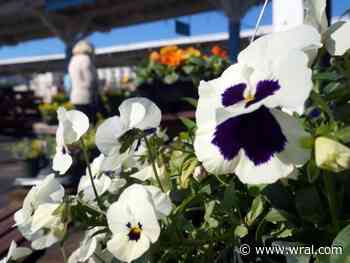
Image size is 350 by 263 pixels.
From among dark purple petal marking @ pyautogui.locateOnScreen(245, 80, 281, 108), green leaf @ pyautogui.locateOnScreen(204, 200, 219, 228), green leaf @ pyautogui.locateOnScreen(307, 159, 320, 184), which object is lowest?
green leaf @ pyautogui.locateOnScreen(204, 200, 219, 228)

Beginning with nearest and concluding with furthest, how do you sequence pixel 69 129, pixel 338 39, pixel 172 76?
pixel 338 39 → pixel 69 129 → pixel 172 76

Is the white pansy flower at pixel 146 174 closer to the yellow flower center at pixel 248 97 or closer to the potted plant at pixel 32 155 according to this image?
the yellow flower center at pixel 248 97

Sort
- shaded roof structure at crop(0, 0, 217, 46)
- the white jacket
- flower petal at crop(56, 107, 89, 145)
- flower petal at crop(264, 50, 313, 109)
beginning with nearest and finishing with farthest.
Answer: flower petal at crop(264, 50, 313, 109) → flower petal at crop(56, 107, 89, 145) → the white jacket → shaded roof structure at crop(0, 0, 217, 46)

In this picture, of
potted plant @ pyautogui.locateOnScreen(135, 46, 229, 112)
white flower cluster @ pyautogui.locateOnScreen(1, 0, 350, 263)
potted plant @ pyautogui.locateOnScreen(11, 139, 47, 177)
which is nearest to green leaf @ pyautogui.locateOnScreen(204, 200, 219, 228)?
white flower cluster @ pyautogui.locateOnScreen(1, 0, 350, 263)

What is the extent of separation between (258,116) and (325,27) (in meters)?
0.17

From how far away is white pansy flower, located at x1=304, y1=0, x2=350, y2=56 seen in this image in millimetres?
460

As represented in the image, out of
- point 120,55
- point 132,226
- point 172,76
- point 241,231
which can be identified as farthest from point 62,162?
point 120,55

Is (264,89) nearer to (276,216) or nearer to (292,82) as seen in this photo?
(292,82)

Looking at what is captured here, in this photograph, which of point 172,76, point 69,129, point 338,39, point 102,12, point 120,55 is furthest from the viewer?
point 120,55

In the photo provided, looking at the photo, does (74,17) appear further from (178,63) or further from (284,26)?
(284,26)

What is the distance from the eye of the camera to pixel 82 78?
463 centimetres

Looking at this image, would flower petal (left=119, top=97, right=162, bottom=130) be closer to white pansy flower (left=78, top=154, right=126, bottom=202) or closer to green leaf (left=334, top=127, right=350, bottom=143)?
white pansy flower (left=78, top=154, right=126, bottom=202)

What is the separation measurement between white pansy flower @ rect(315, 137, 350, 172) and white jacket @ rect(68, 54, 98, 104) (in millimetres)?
4336

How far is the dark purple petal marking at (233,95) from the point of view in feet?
1.31
